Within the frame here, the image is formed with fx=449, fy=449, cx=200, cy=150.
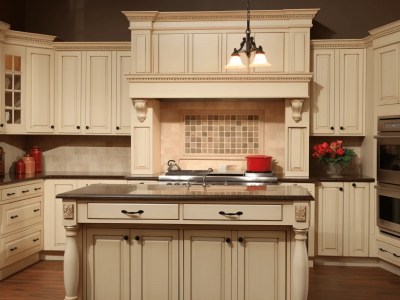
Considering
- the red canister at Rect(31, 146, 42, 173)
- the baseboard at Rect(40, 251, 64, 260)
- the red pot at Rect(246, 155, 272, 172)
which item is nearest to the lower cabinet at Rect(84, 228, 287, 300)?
the red pot at Rect(246, 155, 272, 172)

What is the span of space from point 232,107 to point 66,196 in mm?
2839

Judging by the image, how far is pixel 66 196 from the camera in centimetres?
300

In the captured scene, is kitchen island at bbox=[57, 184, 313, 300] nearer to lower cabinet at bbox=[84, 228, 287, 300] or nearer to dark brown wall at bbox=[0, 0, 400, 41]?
lower cabinet at bbox=[84, 228, 287, 300]

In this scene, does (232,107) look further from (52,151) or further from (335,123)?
(52,151)

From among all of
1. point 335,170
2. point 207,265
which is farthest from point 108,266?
point 335,170

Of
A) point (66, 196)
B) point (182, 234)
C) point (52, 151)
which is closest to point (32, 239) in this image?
point (52, 151)

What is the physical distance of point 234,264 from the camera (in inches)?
121

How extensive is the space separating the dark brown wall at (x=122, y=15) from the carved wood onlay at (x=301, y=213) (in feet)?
10.3

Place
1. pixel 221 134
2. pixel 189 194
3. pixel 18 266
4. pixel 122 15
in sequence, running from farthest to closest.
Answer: pixel 122 15
pixel 221 134
pixel 18 266
pixel 189 194

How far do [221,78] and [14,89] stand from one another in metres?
2.31

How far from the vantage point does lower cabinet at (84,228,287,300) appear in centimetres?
305

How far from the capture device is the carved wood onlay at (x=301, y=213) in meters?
2.93

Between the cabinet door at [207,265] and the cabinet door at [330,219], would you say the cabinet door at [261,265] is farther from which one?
the cabinet door at [330,219]

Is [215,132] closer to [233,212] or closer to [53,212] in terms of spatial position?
[53,212]
